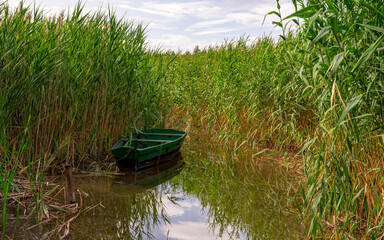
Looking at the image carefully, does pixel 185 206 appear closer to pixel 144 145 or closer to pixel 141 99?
pixel 144 145

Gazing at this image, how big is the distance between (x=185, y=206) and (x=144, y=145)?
239 centimetres

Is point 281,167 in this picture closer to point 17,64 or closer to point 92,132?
point 92,132

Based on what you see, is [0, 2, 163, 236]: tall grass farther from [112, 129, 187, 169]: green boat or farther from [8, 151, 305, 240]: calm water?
[8, 151, 305, 240]: calm water

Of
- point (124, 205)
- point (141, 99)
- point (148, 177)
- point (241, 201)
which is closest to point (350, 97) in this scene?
point (241, 201)

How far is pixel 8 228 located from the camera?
392 cm

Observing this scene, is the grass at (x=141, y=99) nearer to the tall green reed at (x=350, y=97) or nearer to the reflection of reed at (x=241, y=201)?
the tall green reed at (x=350, y=97)

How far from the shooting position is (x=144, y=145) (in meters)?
7.23

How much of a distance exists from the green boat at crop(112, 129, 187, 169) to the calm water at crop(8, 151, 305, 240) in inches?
9.7

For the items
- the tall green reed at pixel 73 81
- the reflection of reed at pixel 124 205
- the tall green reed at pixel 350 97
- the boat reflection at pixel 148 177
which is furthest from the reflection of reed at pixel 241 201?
the tall green reed at pixel 73 81

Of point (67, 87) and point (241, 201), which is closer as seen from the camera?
point (241, 201)

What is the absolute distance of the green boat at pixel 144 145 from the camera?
20.4 ft

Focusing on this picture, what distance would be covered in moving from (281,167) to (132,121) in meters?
2.92

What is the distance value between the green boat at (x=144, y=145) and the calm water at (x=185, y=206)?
248 millimetres

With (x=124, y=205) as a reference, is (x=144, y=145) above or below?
above
